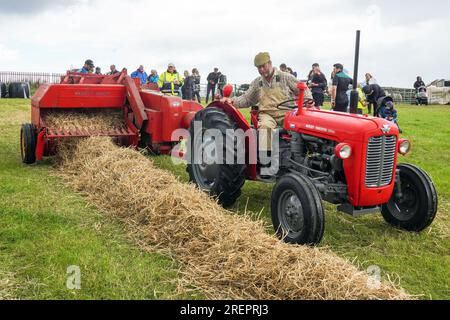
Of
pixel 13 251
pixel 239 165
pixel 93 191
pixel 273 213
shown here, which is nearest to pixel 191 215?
pixel 273 213

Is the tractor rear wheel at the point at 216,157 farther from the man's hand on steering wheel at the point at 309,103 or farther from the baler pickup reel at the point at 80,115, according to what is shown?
the baler pickup reel at the point at 80,115

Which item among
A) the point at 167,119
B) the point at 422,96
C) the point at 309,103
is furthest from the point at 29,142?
the point at 422,96

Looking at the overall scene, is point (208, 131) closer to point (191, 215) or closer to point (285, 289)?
point (191, 215)

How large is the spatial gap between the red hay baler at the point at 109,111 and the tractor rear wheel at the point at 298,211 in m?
3.34

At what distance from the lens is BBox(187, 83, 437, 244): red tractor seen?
13.4 feet

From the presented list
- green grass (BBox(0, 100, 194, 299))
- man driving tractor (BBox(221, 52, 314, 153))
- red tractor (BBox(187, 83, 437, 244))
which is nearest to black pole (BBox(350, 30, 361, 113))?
red tractor (BBox(187, 83, 437, 244))

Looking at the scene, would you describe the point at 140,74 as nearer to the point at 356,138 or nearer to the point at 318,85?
the point at 318,85

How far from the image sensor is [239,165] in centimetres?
495

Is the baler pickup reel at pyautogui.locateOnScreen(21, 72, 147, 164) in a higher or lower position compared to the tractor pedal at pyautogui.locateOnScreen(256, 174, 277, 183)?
higher

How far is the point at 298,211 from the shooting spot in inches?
160

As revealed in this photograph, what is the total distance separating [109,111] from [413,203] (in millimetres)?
5008

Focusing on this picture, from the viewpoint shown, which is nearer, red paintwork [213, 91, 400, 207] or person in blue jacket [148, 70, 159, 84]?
red paintwork [213, 91, 400, 207]

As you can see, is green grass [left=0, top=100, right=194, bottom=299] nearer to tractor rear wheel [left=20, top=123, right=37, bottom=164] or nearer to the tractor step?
tractor rear wheel [left=20, top=123, right=37, bottom=164]
